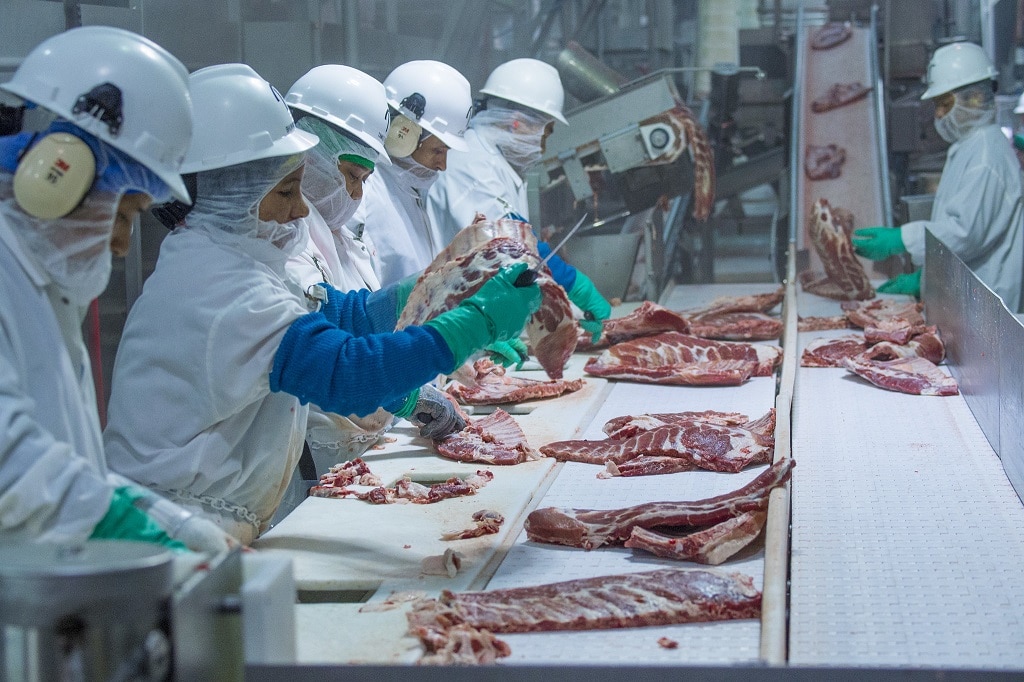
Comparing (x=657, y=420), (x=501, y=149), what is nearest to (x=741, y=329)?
(x=501, y=149)

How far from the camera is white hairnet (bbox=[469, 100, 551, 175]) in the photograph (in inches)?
231

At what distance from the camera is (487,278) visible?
3082mm

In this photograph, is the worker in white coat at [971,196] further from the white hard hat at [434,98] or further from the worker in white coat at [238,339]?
the worker in white coat at [238,339]

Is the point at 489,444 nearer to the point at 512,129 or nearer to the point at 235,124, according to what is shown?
the point at 235,124

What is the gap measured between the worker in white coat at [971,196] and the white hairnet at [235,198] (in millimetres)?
4580

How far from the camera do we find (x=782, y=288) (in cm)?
737

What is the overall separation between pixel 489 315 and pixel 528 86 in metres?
3.17

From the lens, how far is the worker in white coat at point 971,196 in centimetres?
656

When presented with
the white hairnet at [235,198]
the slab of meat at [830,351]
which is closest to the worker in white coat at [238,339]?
the white hairnet at [235,198]

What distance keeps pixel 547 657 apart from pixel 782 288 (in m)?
5.45

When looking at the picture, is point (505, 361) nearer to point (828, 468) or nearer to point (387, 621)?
point (828, 468)

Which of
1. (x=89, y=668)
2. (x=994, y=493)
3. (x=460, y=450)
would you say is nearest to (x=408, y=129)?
(x=460, y=450)

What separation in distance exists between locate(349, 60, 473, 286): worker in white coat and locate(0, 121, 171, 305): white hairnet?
2.46 meters

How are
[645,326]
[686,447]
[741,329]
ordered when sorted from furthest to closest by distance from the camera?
[741,329] → [645,326] → [686,447]
